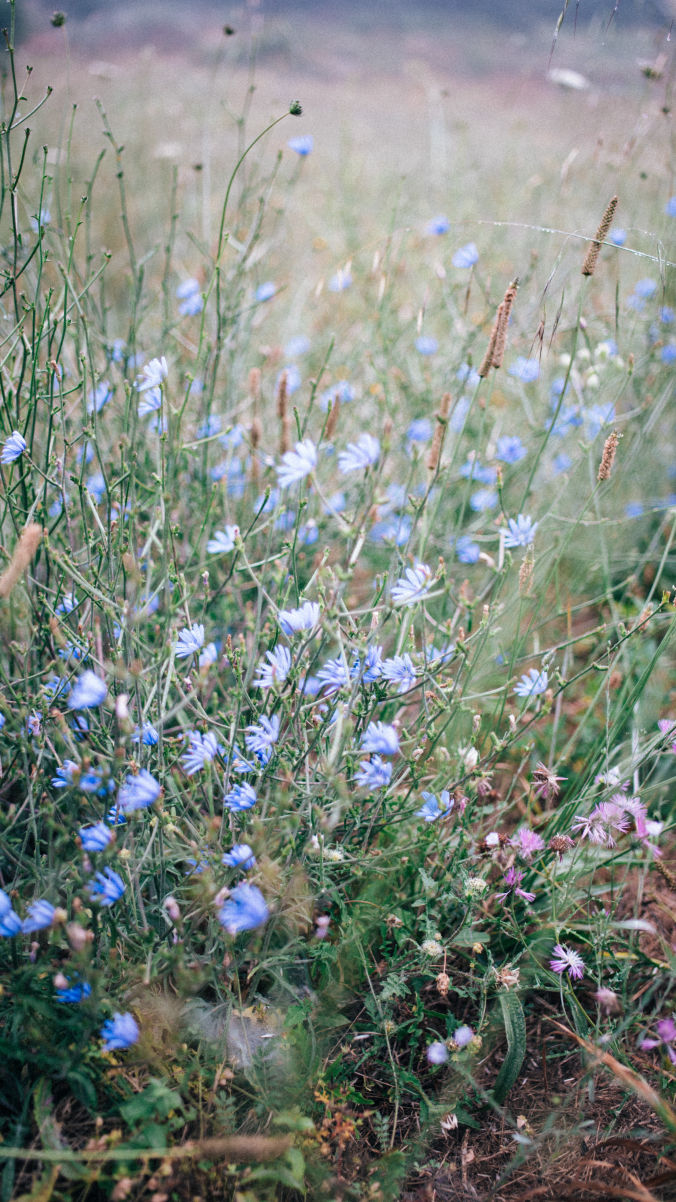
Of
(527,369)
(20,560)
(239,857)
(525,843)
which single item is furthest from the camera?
(527,369)

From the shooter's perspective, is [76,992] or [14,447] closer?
[76,992]

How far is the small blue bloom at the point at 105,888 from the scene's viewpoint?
1.13 metres

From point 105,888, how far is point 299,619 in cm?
57

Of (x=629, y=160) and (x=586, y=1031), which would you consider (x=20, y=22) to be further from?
(x=586, y=1031)

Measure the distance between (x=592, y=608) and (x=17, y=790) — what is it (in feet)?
6.52

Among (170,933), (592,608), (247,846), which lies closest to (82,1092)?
(170,933)

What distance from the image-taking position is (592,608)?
2.56m

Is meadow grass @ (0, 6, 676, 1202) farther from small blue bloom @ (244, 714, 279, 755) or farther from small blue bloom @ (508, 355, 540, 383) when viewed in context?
small blue bloom @ (508, 355, 540, 383)

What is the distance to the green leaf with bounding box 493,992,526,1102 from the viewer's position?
4.40ft

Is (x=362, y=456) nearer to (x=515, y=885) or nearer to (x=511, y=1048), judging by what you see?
(x=515, y=885)

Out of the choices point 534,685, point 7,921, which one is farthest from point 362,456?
point 7,921

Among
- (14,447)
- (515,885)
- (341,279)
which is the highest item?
(341,279)

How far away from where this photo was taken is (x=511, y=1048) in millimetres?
1339

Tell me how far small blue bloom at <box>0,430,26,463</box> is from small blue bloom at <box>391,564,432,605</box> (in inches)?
31.9
